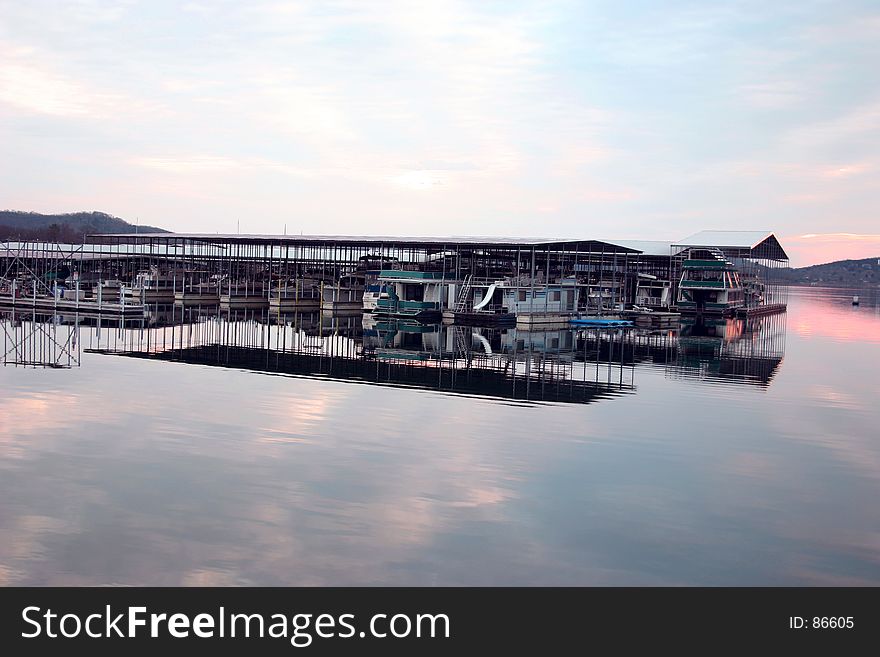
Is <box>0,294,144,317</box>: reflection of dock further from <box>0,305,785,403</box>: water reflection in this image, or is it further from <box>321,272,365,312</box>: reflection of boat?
<box>321,272,365,312</box>: reflection of boat

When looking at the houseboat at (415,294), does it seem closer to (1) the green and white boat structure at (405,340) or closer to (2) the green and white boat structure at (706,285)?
(1) the green and white boat structure at (405,340)

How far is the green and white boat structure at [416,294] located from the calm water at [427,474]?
3090cm

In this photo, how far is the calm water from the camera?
1371 cm

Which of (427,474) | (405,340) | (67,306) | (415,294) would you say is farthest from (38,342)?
(415,294)

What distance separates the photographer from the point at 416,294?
74438 mm

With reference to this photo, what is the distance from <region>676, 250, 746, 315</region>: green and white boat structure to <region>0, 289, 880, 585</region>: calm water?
5043 cm

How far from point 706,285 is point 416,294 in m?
31.9

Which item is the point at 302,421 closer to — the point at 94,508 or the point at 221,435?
the point at 221,435

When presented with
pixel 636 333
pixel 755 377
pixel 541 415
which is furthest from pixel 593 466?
pixel 636 333

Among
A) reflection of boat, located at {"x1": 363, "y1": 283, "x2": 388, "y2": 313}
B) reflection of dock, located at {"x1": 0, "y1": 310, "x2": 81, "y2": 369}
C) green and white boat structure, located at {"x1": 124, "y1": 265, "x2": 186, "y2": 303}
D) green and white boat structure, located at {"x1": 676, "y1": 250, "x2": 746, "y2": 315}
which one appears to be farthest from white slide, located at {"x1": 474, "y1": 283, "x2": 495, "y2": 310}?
green and white boat structure, located at {"x1": 676, "y1": 250, "x2": 746, "y2": 315}

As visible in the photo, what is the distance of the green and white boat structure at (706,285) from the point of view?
89438 millimetres

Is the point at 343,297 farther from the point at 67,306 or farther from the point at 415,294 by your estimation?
the point at 67,306

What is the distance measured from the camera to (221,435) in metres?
22.9

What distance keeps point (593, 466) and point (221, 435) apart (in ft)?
30.1
